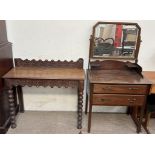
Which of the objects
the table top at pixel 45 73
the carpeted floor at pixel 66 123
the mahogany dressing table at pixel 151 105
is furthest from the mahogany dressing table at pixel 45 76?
the mahogany dressing table at pixel 151 105

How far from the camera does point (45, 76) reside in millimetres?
2047

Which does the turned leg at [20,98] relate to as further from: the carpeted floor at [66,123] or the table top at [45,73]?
the table top at [45,73]

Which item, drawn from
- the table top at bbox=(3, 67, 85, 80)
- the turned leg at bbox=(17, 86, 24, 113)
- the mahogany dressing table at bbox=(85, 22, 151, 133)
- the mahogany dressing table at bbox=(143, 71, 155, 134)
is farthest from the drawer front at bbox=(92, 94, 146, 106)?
the turned leg at bbox=(17, 86, 24, 113)

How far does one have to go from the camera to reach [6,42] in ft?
7.15

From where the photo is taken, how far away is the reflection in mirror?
7.34ft

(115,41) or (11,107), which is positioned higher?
(115,41)

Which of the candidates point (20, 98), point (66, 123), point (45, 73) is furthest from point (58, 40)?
point (66, 123)

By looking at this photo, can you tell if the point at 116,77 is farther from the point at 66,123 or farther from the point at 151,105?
the point at 66,123

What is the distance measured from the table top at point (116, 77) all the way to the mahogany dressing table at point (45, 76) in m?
0.15

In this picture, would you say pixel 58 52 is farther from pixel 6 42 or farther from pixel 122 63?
pixel 122 63

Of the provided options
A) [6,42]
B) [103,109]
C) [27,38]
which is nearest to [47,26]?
[27,38]

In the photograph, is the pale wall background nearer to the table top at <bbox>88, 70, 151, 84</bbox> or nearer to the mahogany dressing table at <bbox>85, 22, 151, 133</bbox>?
the mahogany dressing table at <bbox>85, 22, 151, 133</bbox>

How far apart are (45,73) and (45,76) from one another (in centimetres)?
11

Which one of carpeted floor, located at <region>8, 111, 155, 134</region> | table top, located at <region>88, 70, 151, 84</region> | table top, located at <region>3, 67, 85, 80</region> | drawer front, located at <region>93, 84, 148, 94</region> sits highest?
table top, located at <region>3, 67, 85, 80</region>
